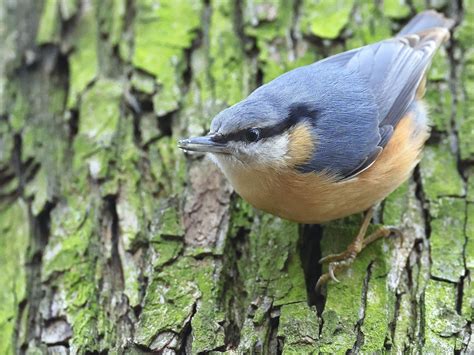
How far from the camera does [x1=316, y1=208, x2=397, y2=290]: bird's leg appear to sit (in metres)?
3.12

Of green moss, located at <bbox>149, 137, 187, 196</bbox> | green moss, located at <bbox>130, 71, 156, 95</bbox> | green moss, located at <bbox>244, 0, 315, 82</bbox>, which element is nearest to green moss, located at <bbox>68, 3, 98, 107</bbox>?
green moss, located at <bbox>130, 71, 156, 95</bbox>

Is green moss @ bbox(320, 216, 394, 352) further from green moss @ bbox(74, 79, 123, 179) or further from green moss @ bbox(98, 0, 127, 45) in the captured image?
green moss @ bbox(98, 0, 127, 45)

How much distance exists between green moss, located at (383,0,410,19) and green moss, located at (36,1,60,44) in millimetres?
1932

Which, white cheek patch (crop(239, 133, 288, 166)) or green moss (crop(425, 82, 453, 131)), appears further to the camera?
green moss (crop(425, 82, 453, 131))

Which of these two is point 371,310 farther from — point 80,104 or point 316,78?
point 80,104

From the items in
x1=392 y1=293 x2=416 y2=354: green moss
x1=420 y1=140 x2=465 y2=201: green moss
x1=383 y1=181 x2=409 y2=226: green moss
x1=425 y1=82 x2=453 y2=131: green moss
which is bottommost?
x1=392 y1=293 x2=416 y2=354: green moss

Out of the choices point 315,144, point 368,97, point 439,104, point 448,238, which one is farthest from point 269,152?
point 439,104

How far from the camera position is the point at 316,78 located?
3342mm

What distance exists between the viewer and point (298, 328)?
2.79 metres

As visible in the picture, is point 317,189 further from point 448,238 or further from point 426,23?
point 426,23

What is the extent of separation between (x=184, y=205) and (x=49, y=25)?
164 centimetres

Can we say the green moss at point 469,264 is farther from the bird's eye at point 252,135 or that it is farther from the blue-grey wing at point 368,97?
the bird's eye at point 252,135

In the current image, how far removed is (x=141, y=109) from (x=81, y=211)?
67 cm

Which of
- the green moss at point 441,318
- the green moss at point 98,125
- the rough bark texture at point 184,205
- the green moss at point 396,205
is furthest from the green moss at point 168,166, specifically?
the green moss at point 441,318
